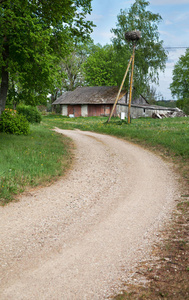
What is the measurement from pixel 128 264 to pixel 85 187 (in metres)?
4.21

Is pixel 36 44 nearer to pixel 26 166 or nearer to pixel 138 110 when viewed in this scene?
pixel 26 166

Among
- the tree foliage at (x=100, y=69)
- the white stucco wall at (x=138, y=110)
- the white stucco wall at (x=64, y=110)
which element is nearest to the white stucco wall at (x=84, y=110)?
the white stucco wall at (x=64, y=110)

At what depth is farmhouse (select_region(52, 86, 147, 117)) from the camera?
47.3 m

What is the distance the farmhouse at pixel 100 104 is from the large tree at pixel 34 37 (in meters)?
32.0

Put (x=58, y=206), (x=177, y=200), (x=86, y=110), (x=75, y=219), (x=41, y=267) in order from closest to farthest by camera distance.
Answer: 1. (x=41, y=267)
2. (x=75, y=219)
3. (x=58, y=206)
4. (x=177, y=200)
5. (x=86, y=110)

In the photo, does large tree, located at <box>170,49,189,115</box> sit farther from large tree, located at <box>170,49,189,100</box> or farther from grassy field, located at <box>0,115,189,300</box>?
grassy field, located at <box>0,115,189,300</box>

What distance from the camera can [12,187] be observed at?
7.33 metres

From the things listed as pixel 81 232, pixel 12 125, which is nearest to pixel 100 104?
pixel 12 125

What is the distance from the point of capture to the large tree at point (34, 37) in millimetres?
10822

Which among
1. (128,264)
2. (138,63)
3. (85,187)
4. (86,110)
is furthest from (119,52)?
(128,264)

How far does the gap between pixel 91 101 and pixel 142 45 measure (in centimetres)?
1414

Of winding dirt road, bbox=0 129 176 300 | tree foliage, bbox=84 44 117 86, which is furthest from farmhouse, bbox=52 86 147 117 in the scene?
winding dirt road, bbox=0 129 176 300

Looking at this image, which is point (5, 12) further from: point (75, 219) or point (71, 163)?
point (75, 219)

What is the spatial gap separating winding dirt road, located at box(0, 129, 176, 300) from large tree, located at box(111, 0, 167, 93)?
38082 millimetres
